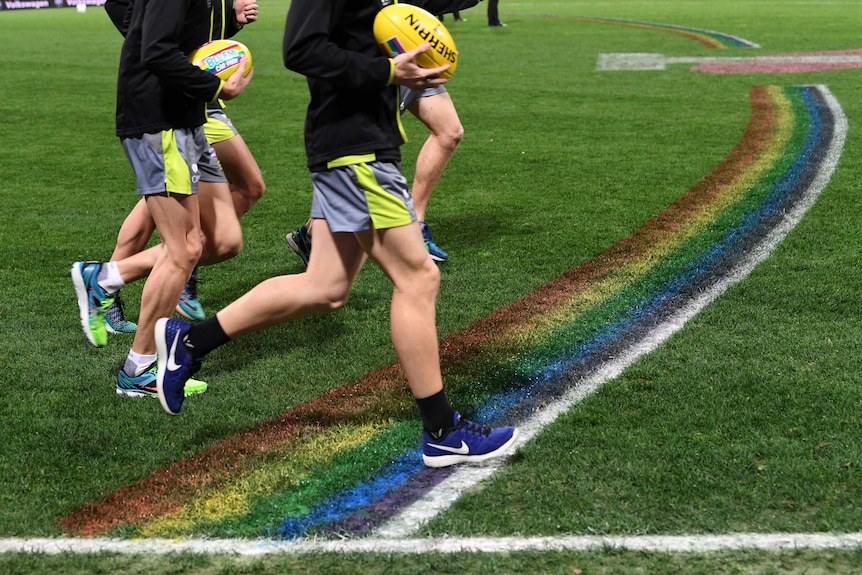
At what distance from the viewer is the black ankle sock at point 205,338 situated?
14.0ft

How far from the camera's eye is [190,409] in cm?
468

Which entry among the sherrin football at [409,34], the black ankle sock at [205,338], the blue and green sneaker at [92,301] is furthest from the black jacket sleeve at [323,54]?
the blue and green sneaker at [92,301]

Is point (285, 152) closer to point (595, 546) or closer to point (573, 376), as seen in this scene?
point (573, 376)

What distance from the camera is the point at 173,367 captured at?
429 cm

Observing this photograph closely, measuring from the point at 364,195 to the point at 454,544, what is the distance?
1288 millimetres

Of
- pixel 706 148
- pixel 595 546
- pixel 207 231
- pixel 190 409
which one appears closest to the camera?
pixel 595 546

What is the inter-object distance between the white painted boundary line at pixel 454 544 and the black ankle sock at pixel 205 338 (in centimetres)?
100

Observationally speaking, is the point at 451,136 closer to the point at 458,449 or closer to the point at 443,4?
the point at 443,4

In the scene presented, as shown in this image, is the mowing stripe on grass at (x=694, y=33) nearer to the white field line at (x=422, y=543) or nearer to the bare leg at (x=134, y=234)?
the bare leg at (x=134, y=234)

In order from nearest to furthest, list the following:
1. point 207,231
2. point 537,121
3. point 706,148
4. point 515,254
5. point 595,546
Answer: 1. point 595,546
2. point 207,231
3. point 515,254
4. point 706,148
5. point 537,121

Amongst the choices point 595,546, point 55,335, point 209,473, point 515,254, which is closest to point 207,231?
point 55,335

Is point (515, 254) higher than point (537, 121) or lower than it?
higher

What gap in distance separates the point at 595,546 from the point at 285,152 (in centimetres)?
923

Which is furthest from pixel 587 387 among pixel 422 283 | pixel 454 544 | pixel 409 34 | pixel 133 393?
pixel 133 393
